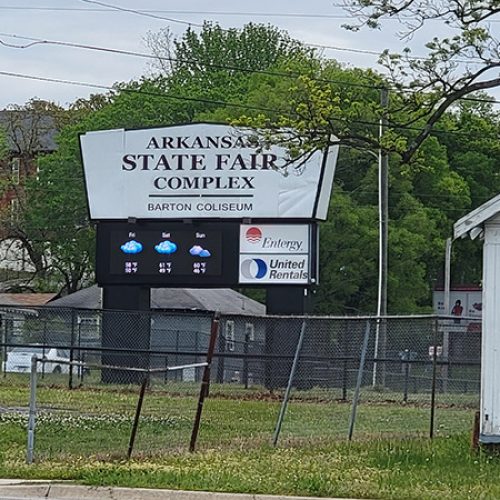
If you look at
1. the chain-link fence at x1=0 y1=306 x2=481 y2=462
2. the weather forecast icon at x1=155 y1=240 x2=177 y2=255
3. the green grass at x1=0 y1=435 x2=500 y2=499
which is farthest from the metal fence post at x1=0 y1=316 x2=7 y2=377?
the green grass at x1=0 y1=435 x2=500 y2=499

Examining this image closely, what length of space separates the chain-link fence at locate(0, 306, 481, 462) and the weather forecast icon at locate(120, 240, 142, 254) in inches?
67.3

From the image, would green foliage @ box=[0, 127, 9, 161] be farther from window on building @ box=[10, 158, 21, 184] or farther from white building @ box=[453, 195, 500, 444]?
white building @ box=[453, 195, 500, 444]

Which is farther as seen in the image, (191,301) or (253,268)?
(191,301)

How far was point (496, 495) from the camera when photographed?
11656mm

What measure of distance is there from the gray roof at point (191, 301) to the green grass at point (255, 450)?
18.6 m

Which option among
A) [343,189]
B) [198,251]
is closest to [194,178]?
[198,251]

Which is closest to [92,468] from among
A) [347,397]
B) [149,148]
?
[347,397]

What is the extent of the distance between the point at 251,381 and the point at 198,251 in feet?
12.1

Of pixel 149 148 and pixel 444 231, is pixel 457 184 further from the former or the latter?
pixel 149 148

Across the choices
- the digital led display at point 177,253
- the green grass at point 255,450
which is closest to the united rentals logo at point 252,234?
the digital led display at point 177,253

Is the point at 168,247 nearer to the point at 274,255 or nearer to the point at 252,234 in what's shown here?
the point at 252,234

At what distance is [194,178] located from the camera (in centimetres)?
2950

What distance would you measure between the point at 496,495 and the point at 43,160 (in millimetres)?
54762

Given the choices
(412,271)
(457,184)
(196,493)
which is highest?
(457,184)
